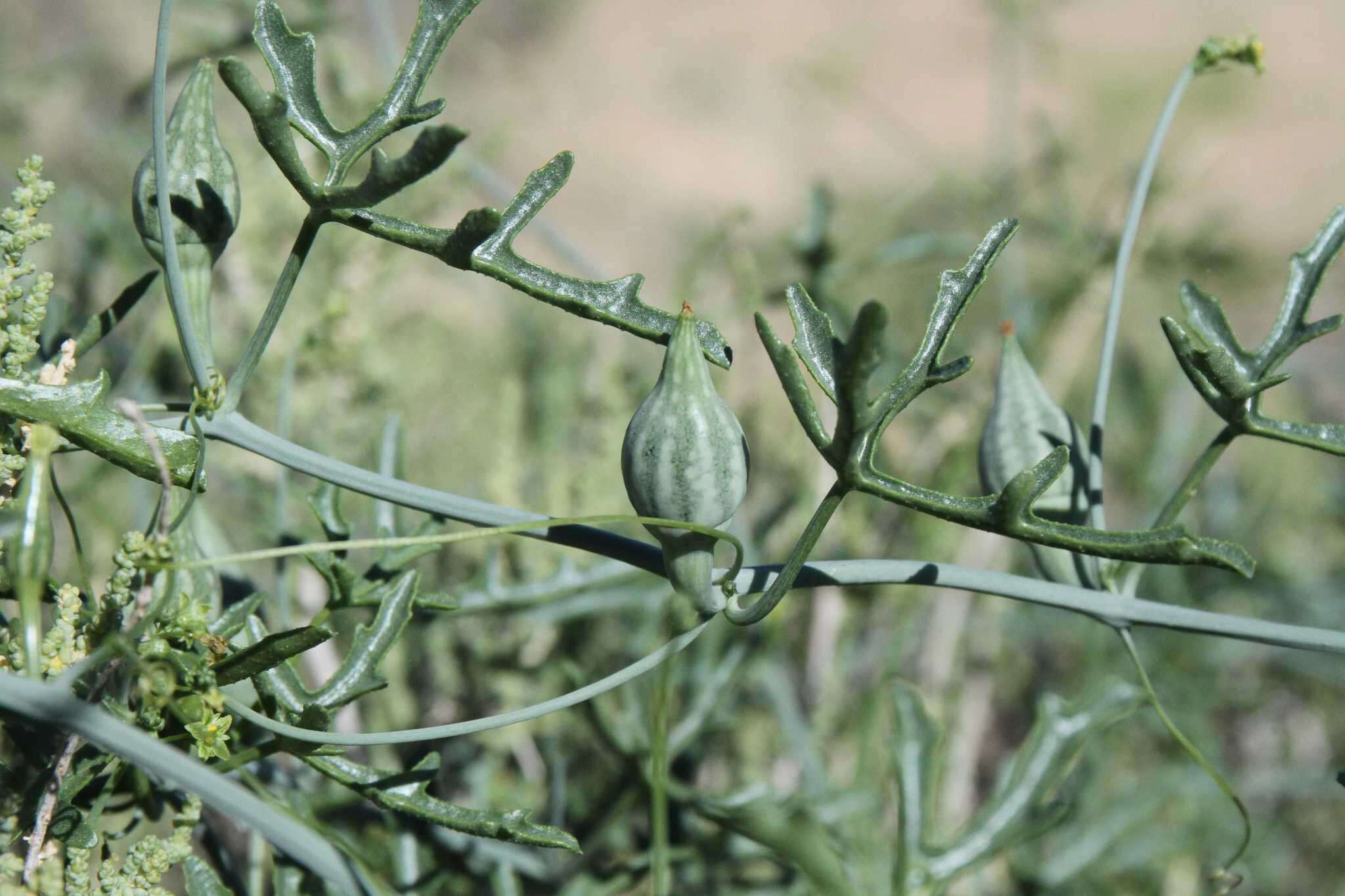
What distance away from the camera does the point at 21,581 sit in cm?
30

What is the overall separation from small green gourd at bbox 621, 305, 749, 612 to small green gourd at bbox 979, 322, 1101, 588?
6.6 inches

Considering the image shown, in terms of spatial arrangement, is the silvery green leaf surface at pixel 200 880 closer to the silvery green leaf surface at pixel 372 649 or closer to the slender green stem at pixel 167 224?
the silvery green leaf surface at pixel 372 649

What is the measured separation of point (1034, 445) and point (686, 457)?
0.20m

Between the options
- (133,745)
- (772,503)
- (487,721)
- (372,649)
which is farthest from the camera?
(772,503)

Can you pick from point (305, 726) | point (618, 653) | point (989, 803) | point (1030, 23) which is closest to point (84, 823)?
point (305, 726)

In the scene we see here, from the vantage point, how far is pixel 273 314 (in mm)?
404

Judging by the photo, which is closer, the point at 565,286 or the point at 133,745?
the point at 133,745

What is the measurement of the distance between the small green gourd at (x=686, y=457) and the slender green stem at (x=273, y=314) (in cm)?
14

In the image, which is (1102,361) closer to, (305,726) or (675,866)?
(305,726)

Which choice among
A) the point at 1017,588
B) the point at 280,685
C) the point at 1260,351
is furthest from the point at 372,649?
the point at 1260,351

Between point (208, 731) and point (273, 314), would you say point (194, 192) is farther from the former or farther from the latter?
point (208, 731)

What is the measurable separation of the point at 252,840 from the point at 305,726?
0.28m

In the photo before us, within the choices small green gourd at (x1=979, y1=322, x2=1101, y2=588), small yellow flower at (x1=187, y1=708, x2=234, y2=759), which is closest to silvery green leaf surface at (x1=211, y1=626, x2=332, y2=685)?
small yellow flower at (x1=187, y1=708, x2=234, y2=759)

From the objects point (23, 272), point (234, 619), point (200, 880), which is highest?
point (23, 272)
